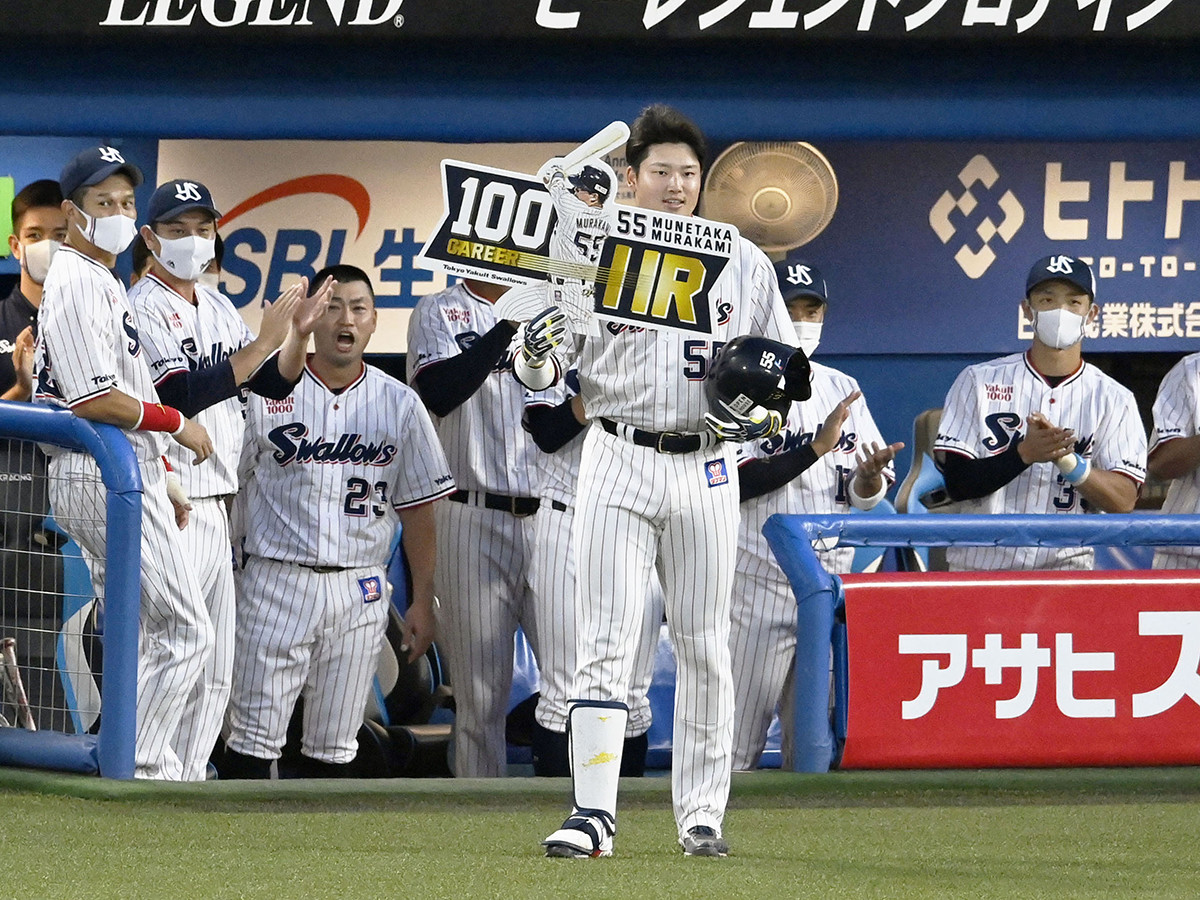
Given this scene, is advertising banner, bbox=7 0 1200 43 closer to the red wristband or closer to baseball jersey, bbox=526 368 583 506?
baseball jersey, bbox=526 368 583 506

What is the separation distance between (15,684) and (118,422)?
73cm

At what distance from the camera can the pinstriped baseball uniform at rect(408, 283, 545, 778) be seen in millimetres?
5000

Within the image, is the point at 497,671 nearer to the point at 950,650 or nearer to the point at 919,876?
the point at 950,650

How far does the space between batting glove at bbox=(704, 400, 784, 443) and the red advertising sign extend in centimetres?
109

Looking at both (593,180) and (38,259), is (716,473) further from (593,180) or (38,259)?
(38,259)

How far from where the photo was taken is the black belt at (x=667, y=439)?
357 cm

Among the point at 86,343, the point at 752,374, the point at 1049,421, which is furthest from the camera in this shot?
the point at 1049,421

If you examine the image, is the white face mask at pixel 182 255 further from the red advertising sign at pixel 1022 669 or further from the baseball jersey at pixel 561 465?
the red advertising sign at pixel 1022 669

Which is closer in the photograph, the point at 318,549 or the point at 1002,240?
the point at 318,549

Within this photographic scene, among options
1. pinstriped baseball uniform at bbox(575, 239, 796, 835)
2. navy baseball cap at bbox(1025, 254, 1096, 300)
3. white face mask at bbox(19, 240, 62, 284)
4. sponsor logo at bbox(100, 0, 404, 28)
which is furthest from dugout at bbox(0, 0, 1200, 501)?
pinstriped baseball uniform at bbox(575, 239, 796, 835)

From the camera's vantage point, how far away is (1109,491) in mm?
5070

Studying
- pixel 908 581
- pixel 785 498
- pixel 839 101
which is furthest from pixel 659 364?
pixel 839 101

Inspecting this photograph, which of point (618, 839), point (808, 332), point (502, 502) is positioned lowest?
point (618, 839)

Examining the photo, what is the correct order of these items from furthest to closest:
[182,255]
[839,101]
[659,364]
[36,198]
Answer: [839,101] < [36,198] < [182,255] < [659,364]
